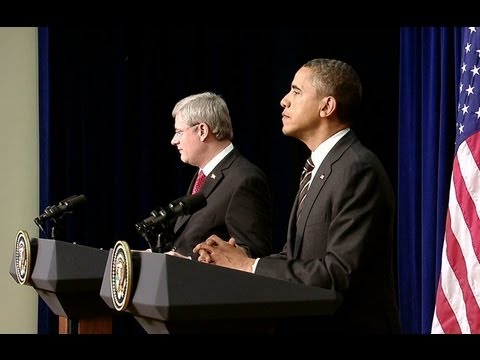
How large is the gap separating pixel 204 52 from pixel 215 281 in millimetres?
3750

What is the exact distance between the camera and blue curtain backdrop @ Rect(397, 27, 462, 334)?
4.05m

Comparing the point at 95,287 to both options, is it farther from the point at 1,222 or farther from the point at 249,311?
the point at 1,222

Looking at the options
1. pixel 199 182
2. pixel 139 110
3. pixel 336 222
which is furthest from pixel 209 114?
pixel 139 110

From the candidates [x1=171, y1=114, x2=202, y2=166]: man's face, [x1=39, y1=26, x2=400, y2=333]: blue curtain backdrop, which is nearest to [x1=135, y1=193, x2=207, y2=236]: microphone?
[x1=171, y1=114, x2=202, y2=166]: man's face

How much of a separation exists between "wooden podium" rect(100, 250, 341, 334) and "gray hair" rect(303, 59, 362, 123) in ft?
2.56

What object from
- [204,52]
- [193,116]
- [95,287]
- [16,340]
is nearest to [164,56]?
[204,52]

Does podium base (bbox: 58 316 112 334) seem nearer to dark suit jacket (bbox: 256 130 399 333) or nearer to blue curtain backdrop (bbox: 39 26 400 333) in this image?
dark suit jacket (bbox: 256 130 399 333)

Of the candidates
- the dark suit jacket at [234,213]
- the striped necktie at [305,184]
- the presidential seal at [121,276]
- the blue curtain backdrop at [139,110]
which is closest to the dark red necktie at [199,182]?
the dark suit jacket at [234,213]

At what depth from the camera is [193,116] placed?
11.0 ft

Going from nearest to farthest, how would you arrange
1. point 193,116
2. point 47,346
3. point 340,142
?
point 47,346 < point 340,142 < point 193,116

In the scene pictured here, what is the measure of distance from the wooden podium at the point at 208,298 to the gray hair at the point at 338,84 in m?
0.78

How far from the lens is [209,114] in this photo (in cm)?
335

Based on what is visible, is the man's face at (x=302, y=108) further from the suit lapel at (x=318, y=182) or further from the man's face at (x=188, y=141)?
the man's face at (x=188, y=141)

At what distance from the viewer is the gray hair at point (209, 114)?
334cm
